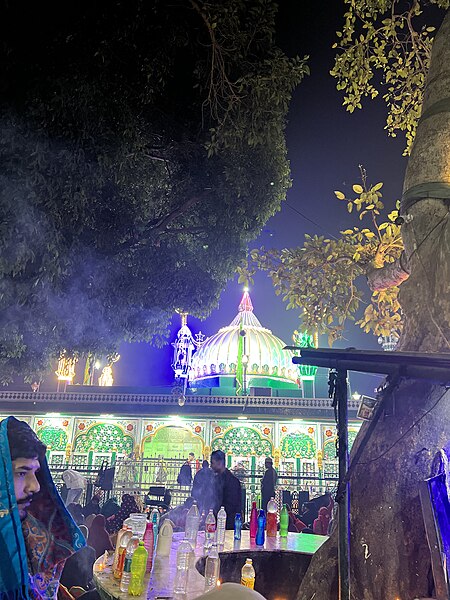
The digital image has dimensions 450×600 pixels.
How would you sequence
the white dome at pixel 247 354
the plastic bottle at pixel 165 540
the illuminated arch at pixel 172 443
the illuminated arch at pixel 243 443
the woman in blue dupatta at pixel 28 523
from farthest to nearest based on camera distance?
the white dome at pixel 247 354
the illuminated arch at pixel 172 443
the illuminated arch at pixel 243 443
the plastic bottle at pixel 165 540
the woman in blue dupatta at pixel 28 523

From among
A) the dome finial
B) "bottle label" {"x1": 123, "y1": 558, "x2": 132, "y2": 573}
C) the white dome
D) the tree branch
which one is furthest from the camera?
the dome finial

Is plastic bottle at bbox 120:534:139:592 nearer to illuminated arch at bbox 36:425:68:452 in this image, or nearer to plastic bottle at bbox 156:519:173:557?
plastic bottle at bbox 156:519:173:557

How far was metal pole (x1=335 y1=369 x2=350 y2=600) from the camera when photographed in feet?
8.22

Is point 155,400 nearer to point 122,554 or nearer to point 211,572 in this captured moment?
point 122,554

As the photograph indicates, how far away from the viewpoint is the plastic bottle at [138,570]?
2.92 m

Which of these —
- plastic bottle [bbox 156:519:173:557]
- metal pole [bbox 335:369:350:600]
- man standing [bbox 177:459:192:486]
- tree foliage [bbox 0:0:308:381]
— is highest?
tree foliage [bbox 0:0:308:381]

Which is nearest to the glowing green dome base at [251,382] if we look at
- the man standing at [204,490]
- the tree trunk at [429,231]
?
the man standing at [204,490]

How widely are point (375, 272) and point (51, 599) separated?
3.92 metres

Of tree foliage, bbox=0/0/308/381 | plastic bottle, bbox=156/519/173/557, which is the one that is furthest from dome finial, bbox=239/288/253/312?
plastic bottle, bbox=156/519/173/557

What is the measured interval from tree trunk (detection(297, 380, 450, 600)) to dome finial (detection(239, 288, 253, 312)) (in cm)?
3074

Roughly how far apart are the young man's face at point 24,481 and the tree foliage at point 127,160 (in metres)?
2.95

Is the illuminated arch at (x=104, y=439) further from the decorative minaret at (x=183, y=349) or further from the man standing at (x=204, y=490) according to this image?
the man standing at (x=204, y=490)

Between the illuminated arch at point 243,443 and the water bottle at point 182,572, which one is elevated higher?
the illuminated arch at point 243,443

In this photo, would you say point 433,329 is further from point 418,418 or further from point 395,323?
point 395,323
